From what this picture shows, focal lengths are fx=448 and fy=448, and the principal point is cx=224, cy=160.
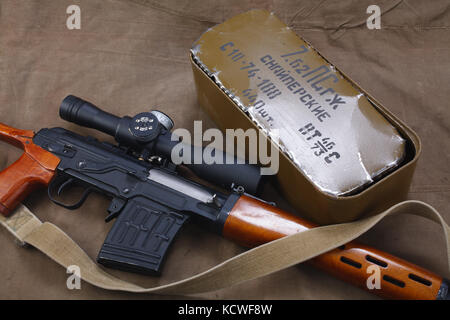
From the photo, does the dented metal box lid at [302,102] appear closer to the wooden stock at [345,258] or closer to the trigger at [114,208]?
the wooden stock at [345,258]

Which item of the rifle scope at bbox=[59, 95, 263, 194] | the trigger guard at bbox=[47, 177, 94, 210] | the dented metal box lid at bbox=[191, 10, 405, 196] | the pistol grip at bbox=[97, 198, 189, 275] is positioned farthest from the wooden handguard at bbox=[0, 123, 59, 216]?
the dented metal box lid at bbox=[191, 10, 405, 196]

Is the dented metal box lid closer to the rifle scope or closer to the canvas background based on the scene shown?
the rifle scope

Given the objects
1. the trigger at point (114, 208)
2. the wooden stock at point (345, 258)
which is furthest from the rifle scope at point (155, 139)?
the trigger at point (114, 208)

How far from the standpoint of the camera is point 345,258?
1443 mm

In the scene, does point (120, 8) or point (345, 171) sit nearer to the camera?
point (345, 171)

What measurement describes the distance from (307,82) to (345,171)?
405 mm

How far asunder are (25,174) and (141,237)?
1.75 feet

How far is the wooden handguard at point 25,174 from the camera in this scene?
167 cm

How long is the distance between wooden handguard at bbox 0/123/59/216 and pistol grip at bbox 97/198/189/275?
0.36 m

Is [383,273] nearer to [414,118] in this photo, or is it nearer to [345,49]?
[414,118]

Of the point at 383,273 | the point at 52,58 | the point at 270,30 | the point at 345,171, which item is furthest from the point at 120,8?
the point at 383,273

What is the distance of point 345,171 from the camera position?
4.77 feet

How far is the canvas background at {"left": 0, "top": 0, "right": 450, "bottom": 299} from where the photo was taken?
1.76 metres

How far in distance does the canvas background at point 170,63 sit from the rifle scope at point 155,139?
176 millimetres
